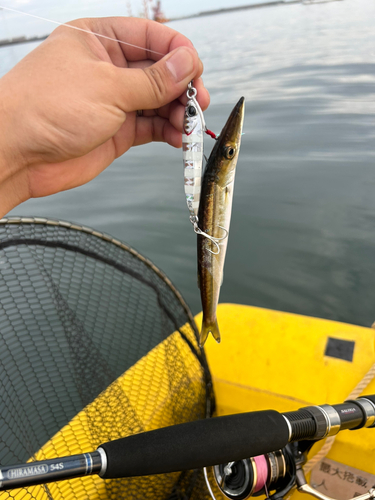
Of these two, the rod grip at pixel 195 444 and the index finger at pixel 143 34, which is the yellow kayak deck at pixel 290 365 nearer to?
the rod grip at pixel 195 444

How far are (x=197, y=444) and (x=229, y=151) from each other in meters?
0.91

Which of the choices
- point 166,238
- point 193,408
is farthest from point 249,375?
point 166,238

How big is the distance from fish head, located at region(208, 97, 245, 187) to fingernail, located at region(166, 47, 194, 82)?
0.84 ft

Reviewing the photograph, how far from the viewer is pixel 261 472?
150cm

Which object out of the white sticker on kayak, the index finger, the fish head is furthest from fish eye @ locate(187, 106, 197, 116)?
the white sticker on kayak

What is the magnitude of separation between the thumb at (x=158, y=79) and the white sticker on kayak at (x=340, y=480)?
6.10ft

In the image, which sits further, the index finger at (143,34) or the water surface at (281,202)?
the water surface at (281,202)

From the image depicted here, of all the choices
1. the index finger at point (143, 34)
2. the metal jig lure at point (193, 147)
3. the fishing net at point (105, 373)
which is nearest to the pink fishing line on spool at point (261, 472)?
the fishing net at point (105, 373)

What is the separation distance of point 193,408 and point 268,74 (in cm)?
1018

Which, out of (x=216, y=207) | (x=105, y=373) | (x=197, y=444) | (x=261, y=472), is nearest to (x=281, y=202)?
(x=105, y=373)

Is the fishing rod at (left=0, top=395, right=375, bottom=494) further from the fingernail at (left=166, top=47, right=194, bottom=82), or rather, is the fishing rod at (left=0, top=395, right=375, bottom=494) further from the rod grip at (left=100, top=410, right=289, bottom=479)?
the fingernail at (left=166, top=47, right=194, bottom=82)

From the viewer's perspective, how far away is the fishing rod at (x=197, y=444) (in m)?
0.98

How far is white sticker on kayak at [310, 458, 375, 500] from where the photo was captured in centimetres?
194

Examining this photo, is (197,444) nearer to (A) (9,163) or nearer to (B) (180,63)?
(A) (9,163)
